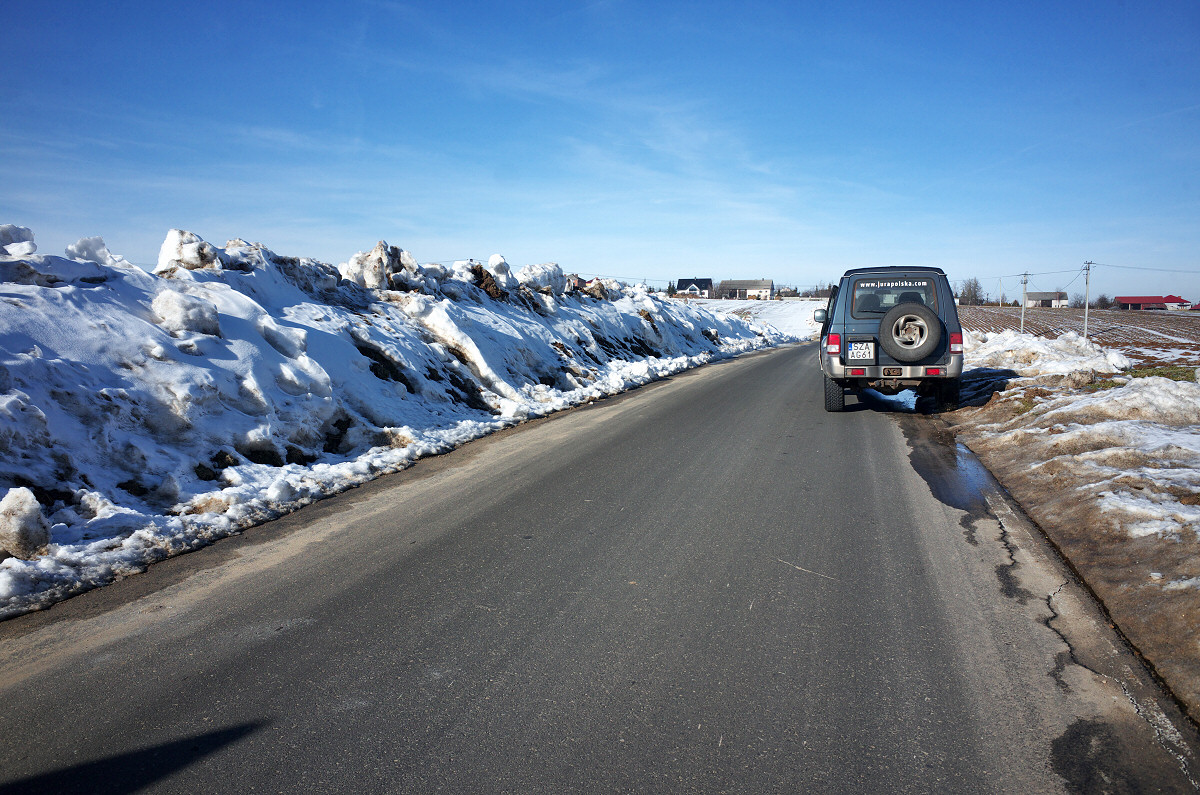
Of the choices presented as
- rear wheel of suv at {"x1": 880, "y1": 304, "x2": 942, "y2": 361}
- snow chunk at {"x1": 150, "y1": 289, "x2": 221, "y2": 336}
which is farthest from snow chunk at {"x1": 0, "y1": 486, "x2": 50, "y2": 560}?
rear wheel of suv at {"x1": 880, "y1": 304, "x2": 942, "y2": 361}

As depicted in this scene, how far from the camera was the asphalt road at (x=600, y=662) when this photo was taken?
2578 mm

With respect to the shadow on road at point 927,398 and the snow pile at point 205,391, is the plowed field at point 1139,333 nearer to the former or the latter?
the shadow on road at point 927,398

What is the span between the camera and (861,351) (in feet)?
33.6

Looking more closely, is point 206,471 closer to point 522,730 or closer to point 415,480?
point 415,480

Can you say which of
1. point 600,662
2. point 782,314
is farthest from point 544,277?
point 782,314

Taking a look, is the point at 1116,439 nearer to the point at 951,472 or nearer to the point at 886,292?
the point at 951,472

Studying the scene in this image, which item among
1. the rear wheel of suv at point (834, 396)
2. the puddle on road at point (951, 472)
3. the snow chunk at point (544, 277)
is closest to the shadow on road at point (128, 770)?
the puddle on road at point (951, 472)

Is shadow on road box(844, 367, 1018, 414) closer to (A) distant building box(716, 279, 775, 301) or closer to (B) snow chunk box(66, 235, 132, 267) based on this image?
(B) snow chunk box(66, 235, 132, 267)

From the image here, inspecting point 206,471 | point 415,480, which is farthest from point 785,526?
point 206,471

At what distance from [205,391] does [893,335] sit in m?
9.15

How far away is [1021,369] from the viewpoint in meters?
13.9

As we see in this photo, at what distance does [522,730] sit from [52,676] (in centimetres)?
249

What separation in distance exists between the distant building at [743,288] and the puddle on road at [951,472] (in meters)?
128

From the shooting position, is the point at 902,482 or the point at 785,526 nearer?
the point at 785,526
